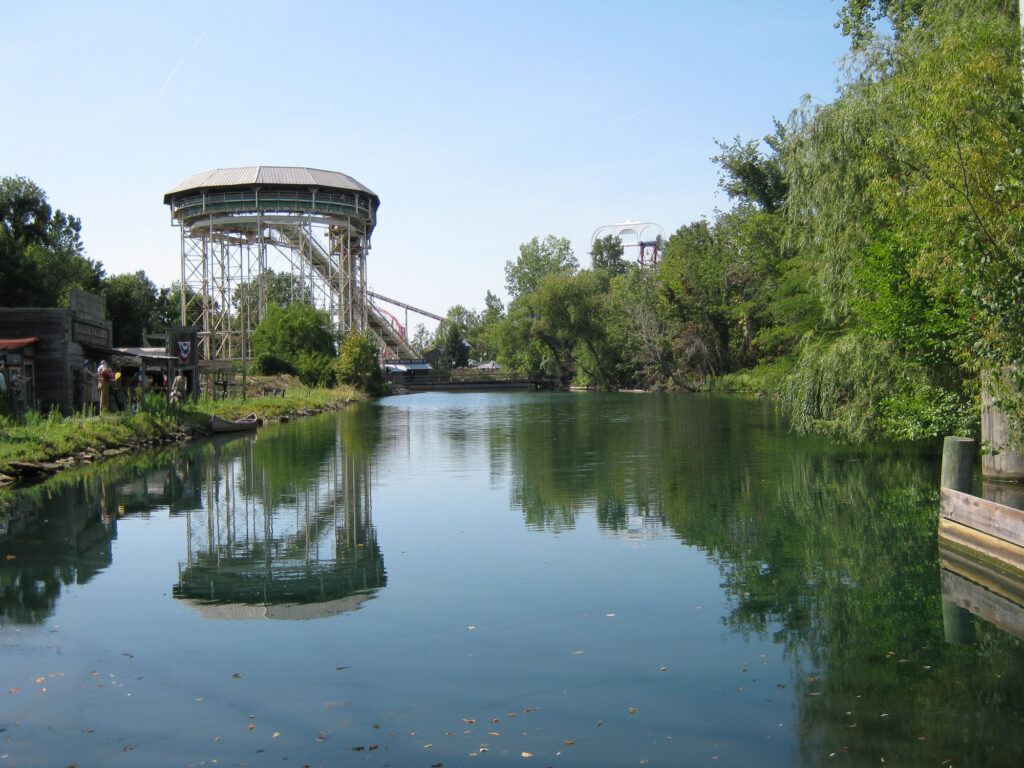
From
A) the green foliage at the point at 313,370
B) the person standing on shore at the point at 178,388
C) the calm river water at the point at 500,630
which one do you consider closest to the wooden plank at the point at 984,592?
the calm river water at the point at 500,630

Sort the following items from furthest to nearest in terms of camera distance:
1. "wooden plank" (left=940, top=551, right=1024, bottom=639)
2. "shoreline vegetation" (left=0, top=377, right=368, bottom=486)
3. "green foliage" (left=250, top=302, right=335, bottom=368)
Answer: "green foliage" (left=250, top=302, right=335, bottom=368) < "shoreline vegetation" (left=0, top=377, right=368, bottom=486) < "wooden plank" (left=940, top=551, right=1024, bottom=639)

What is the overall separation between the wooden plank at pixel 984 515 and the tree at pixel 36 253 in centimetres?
2999

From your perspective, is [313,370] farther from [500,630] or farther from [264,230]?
[500,630]

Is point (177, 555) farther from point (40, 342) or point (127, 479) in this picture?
point (40, 342)

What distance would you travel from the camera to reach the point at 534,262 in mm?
110375

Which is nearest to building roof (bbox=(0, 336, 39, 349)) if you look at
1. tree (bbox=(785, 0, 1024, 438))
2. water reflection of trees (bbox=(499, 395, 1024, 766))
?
water reflection of trees (bbox=(499, 395, 1024, 766))

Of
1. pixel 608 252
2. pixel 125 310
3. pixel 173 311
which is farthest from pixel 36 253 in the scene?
pixel 608 252

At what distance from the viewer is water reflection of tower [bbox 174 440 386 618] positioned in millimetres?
9945

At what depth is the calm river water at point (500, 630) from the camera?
242 inches

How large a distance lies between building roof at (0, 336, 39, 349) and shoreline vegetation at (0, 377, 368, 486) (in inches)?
79.6

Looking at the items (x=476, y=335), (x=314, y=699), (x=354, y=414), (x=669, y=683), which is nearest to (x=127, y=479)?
(x=314, y=699)

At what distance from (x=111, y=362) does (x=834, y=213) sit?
964 inches

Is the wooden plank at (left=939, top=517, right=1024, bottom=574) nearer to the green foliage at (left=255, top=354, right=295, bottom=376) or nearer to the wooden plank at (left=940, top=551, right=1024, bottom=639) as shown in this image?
the wooden plank at (left=940, top=551, right=1024, bottom=639)

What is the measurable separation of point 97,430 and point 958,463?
21.4 metres
